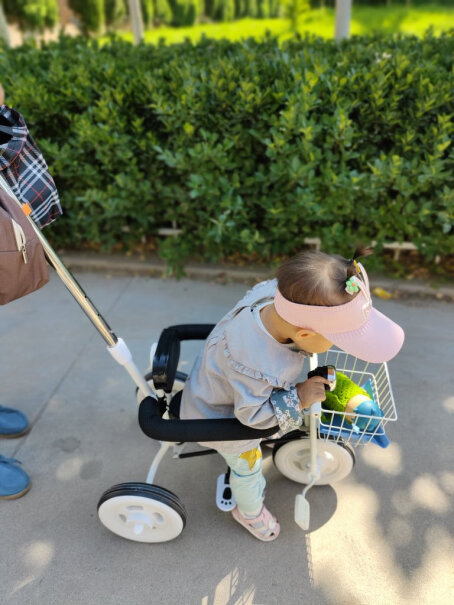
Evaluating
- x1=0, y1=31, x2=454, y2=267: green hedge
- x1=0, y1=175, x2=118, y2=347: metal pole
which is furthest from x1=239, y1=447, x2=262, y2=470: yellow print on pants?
x1=0, y1=31, x2=454, y2=267: green hedge

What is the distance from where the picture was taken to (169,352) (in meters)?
1.94

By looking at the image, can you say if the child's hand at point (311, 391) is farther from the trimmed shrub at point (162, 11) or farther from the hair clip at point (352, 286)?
the trimmed shrub at point (162, 11)

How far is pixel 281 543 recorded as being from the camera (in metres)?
2.10

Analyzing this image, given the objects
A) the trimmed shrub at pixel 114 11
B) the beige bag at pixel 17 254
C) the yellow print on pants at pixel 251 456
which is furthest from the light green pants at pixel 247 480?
the trimmed shrub at pixel 114 11

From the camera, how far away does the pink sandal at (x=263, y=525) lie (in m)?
2.07

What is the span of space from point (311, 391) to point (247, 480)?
574mm

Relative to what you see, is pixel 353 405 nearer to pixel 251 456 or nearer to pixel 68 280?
pixel 251 456

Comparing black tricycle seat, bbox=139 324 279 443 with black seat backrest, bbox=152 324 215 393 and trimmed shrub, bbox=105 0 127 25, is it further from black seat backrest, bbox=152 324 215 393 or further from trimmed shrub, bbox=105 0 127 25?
trimmed shrub, bbox=105 0 127 25

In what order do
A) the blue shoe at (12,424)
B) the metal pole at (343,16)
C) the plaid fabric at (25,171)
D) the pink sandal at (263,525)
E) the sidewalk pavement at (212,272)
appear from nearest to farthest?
1. the plaid fabric at (25,171)
2. the pink sandal at (263,525)
3. the blue shoe at (12,424)
4. the sidewalk pavement at (212,272)
5. the metal pole at (343,16)

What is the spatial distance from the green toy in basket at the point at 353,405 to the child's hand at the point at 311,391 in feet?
0.80

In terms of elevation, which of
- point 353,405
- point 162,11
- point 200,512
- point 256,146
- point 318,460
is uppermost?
point 162,11

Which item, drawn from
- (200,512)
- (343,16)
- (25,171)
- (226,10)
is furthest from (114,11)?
(200,512)

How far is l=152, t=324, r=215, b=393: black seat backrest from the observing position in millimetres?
1871

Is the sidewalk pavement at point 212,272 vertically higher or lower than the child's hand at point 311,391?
lower
